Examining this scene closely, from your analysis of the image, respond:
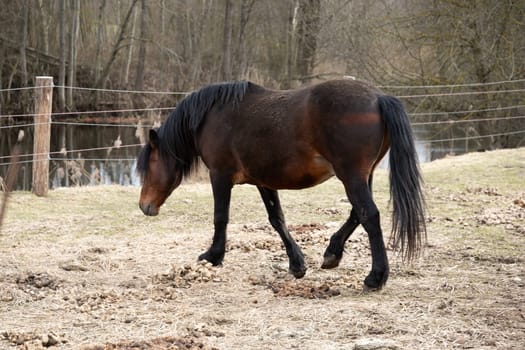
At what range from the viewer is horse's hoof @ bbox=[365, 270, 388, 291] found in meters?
4.49

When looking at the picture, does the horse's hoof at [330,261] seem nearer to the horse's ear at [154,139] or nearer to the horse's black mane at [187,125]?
the horse's black mane at [187,125]

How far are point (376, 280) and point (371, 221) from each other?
1.35 ft

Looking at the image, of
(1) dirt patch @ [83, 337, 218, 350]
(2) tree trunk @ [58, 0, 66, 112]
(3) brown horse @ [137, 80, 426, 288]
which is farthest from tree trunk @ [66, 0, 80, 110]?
(1) dirt patch @ [83, 337, 218, 350]

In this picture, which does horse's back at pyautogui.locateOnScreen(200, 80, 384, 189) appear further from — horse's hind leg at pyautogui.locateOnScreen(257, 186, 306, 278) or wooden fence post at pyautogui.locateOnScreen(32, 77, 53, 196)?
wooden fence post at pyautogui.locateOnScreen(32, 77, 53, 196)

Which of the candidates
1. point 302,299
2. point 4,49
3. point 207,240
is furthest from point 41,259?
point 4,49

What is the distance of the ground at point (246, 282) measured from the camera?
368cm

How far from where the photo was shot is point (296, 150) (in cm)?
467

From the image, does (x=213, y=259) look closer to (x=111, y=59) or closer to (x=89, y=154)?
(x=89, y=154)

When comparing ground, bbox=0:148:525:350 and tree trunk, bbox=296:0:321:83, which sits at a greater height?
tree trunk, bbox=296:0:321:83

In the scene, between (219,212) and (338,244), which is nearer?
(338,244)

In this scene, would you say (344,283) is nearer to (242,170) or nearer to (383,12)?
(242,170)

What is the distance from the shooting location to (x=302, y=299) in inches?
173

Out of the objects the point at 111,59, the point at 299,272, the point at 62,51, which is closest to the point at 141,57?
the point at 111,59

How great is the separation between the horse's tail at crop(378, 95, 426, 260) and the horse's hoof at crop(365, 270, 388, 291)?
0.22 metres
